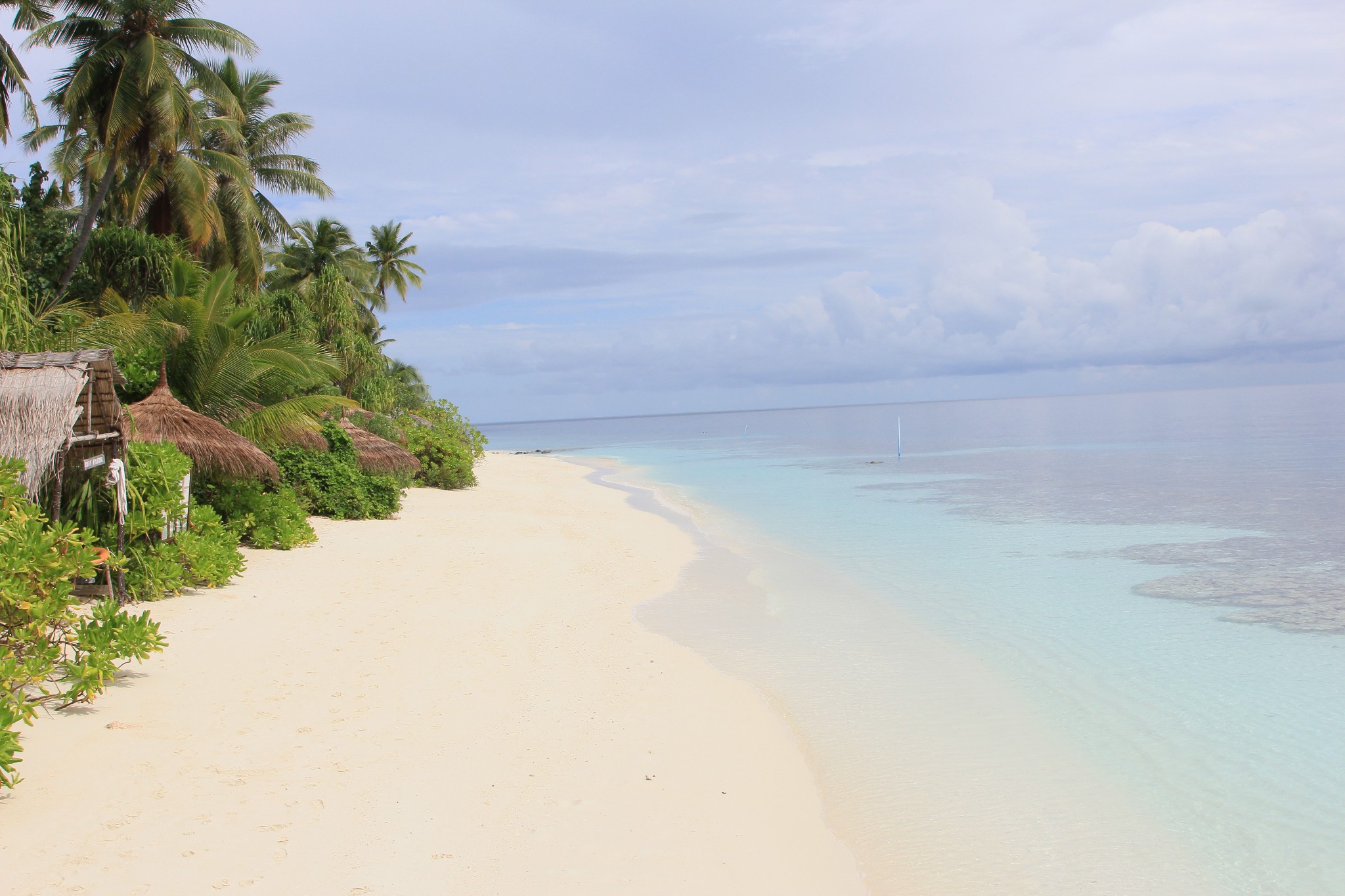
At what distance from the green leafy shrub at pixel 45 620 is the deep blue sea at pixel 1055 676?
425 centimetres

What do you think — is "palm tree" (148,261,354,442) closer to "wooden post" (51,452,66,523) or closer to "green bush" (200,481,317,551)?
"green bush" (200,481,317,551)

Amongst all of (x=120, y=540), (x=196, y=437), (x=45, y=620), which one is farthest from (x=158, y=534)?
(x=45, y=620)

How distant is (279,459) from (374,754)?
980cm

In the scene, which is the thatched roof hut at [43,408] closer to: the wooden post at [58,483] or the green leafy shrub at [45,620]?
the wooden post at [58,483]

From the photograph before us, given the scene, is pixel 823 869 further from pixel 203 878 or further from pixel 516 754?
pixel 203 878

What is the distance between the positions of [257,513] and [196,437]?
1.83 metres

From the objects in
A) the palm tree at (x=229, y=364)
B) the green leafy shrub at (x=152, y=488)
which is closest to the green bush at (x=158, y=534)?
the green leafy shrub at (x=152, y=488)

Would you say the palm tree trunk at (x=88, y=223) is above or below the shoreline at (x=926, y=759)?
above

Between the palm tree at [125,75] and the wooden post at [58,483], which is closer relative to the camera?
the wooden post at [58,483]

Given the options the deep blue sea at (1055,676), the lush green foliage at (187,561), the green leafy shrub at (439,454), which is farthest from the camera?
the green leafy shrub at (439,454)

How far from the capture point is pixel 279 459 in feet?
44.4

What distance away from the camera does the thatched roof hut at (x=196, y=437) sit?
8.70 metres

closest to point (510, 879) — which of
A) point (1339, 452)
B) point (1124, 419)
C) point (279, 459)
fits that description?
point (279, 459)

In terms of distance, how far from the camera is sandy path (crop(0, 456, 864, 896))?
12.5ft
